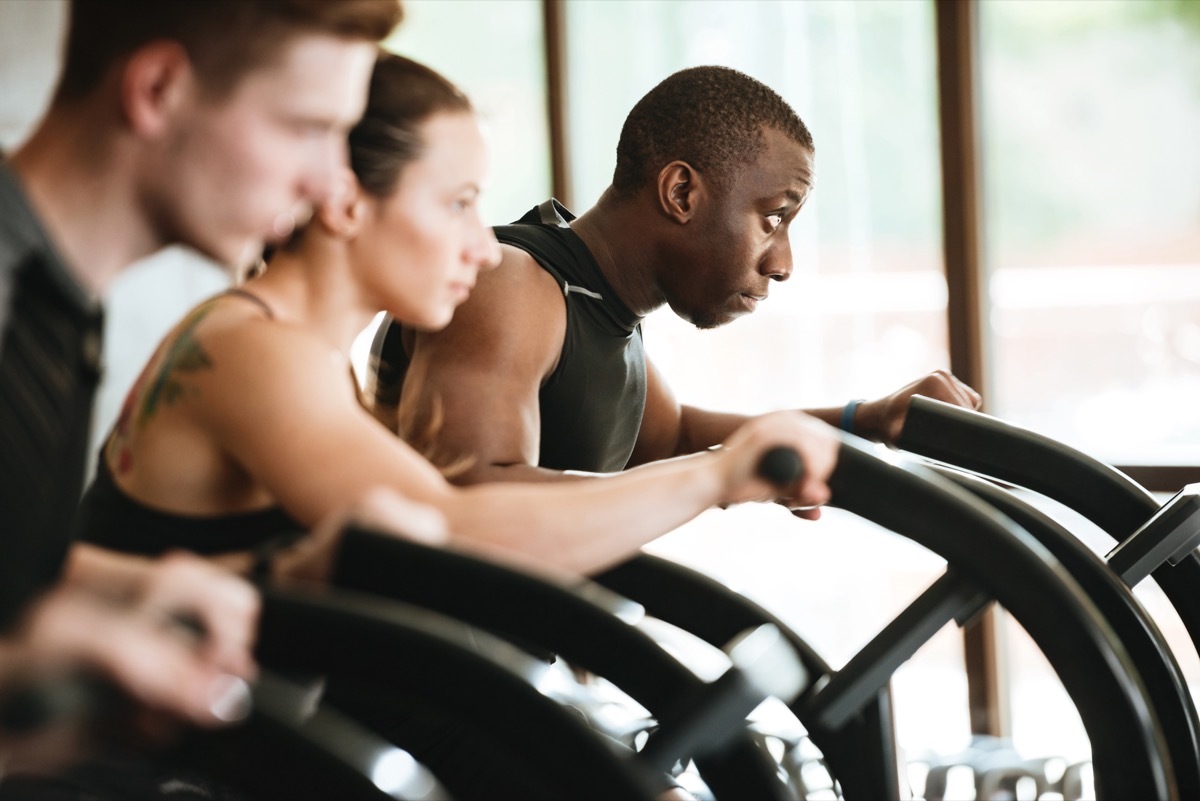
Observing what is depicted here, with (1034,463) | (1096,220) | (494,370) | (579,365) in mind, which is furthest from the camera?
(1096,220)

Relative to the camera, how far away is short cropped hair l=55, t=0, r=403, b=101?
90 cm

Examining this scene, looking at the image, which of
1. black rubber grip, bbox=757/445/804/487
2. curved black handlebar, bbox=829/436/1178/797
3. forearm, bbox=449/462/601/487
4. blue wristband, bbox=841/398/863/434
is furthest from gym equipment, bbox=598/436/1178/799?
blue wristband, bbox=841/398/863/434

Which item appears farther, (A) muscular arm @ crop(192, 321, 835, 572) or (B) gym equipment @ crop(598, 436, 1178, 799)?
(B) gym equipment @ crop(598, 436, 1178, 799)

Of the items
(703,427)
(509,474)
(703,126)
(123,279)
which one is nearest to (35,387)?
(509,474)

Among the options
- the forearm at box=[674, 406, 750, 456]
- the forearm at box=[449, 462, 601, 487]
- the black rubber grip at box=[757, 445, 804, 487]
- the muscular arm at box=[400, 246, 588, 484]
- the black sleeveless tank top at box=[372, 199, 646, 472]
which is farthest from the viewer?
the forearm at box=[674, 406, 750, 456]

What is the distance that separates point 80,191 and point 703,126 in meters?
1.19

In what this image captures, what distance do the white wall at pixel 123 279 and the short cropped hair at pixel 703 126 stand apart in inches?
67.5

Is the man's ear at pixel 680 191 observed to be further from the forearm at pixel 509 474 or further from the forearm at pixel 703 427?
the forearm at pixel 509 474

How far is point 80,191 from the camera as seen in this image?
2.90 ft

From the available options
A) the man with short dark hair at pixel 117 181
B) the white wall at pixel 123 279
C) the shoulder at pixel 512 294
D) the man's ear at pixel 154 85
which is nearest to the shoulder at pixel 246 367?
the man with short dark hair at pixel 117 181

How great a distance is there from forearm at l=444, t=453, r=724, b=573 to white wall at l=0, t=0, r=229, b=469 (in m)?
2.49

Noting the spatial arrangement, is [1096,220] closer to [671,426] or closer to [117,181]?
[671,426]

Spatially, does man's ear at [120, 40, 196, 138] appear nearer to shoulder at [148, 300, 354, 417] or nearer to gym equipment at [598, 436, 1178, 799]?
shoulder at [148, 300, 354, 417]

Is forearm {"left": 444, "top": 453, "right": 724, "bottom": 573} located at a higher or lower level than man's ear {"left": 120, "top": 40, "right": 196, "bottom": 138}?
lower
